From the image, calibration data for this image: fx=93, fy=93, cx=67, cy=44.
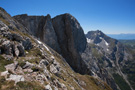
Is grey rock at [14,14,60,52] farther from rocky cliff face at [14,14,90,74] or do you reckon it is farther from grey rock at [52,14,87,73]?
grey rock at [52,14,87,73]

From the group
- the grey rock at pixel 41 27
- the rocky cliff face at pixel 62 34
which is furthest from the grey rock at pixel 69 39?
the grey rock at pixel 41 27

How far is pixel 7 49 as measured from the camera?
72.8 ft

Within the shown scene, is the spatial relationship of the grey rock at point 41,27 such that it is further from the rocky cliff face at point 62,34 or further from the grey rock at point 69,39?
the grey rock at point 69,39

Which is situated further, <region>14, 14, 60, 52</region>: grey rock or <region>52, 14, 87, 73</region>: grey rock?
<region>52, 14, 87, 73</region>: grey rock

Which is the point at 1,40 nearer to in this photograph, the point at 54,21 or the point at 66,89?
the point at 66,89

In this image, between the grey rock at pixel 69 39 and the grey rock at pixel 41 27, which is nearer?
the grey rock at pixel 41 27

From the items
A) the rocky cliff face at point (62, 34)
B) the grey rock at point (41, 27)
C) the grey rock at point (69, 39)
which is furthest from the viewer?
the grey rock at point (69, 39)

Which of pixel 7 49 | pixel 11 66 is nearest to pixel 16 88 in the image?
pixel 11 66

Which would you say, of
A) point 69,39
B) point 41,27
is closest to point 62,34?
point 69,39

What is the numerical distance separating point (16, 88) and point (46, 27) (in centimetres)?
7480

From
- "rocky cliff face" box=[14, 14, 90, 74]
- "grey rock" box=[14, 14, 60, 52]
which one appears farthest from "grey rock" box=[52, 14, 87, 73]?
"grey rock" box=[14, 14, 60, 52]

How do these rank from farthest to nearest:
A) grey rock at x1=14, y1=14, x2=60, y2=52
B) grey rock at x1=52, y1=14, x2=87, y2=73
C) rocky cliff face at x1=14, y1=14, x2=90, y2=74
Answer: grey rock at x1=52, y1=14, x2=87, y2=73 < rocky cliff face at x1=14, y1=14, x2=90, y2=74 < grey rock at x1=14, y1=14, x2=60, y2=52

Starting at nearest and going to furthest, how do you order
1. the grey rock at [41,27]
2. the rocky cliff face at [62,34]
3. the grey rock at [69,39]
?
the grey rock at [41,27], the rocky cliff face at [62,34], the grey rock at [69,39]

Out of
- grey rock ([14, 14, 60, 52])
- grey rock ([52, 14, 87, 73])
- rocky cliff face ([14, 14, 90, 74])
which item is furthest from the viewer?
grey rock ([52, 14, 87, 73])
